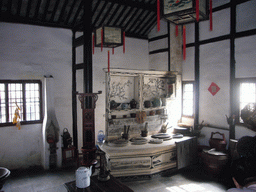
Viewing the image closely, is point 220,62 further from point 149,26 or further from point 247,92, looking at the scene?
point 149,26

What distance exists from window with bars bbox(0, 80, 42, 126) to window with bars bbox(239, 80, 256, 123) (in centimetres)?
637

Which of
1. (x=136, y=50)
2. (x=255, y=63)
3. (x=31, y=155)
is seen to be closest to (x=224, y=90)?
(x=255, y=63)

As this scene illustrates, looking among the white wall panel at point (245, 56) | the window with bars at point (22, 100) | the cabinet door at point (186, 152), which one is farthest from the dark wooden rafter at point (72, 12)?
the cabinet door at point (186, 152)

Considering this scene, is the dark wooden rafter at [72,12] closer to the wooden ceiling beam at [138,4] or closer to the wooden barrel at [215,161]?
the wooden ceiling beam at [138,4]

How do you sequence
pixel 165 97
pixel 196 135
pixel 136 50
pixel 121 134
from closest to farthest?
pixel 121 134 → pixel 196 135 → pixel 165 97 → pixel 136 50

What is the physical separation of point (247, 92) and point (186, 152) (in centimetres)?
247

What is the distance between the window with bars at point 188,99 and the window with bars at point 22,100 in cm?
514

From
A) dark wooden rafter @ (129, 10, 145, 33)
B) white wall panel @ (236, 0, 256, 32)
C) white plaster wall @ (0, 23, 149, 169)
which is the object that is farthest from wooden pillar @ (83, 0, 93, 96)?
white wall panel @ (236, 0, 256, 32)

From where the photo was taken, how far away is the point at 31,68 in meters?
6.99

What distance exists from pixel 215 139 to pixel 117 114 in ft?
10.1

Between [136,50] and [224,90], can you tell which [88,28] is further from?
[224,90]

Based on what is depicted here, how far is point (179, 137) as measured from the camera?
6715 mm

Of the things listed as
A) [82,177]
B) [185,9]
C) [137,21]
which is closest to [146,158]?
[82,177]

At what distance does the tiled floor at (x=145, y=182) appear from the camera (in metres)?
5.32
